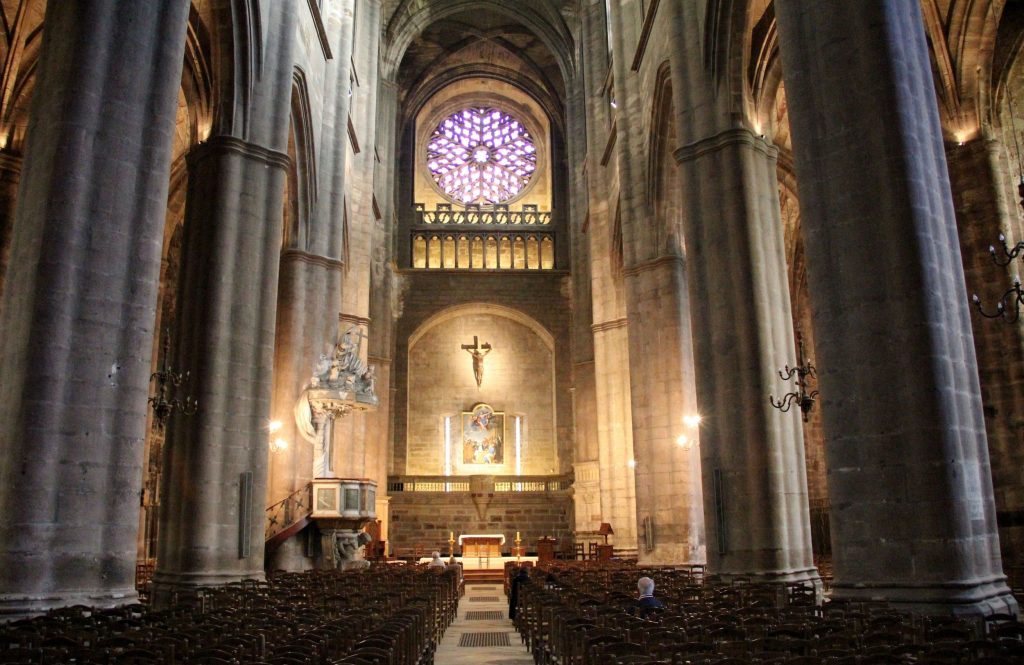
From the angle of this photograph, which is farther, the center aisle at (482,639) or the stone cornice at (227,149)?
the stone cornice at (227,149)

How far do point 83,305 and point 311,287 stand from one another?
11.1m

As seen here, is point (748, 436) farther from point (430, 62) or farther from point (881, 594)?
point (430, 62)

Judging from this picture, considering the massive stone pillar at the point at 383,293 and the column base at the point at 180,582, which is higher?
the massive stone pillar at the point at 383,293

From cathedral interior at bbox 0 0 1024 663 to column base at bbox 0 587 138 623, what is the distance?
0.03m

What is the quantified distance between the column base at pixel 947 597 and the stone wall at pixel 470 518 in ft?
83.6

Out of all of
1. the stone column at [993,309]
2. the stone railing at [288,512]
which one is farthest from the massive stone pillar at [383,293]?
the stone column at [993,309]

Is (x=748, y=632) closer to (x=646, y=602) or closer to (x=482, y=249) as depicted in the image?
(x=646, y=602)

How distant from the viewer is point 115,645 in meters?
5.88

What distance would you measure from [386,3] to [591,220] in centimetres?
1371

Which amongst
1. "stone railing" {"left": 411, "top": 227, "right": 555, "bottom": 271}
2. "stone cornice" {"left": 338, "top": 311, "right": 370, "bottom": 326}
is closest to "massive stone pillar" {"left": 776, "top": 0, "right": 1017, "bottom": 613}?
"stone cornice" {"left": 338, "top": 311, "right": 370, "bottom": 326}

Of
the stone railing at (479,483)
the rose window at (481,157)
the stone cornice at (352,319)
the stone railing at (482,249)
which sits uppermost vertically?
the rose window at (481,157)

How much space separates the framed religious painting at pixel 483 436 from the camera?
35312 mm

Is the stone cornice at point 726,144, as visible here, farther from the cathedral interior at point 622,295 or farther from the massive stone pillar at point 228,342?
the massive stone pillar at point 228,342

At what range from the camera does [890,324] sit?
8898 millimetres
